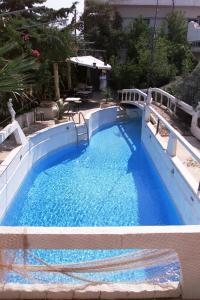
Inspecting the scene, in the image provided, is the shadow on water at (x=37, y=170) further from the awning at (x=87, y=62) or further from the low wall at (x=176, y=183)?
the awning at (x=87, y=62)

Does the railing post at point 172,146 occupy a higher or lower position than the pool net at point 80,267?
lower

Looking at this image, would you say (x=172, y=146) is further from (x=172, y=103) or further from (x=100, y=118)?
(x=100, y=118)

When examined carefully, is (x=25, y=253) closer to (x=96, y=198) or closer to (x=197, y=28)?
(x=96, y=198)

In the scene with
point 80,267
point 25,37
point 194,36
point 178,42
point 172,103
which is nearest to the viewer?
point 80,267

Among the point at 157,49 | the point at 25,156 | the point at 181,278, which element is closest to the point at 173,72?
the point at 157,49

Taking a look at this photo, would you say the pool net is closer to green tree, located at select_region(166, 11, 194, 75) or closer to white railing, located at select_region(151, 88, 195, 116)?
white railing, located at select_region(151, 88, 195, 116)

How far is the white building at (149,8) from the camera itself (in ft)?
102

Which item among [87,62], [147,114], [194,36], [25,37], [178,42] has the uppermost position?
[194,36]

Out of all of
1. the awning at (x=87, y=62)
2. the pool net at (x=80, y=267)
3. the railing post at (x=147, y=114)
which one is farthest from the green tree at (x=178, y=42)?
the pool net at (x=80, y=267)

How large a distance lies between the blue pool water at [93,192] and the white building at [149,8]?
18876mm

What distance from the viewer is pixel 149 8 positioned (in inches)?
1248

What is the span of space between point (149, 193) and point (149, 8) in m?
24.5

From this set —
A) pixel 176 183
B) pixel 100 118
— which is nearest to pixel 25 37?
pixel 100 118

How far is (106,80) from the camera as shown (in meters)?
26.3
